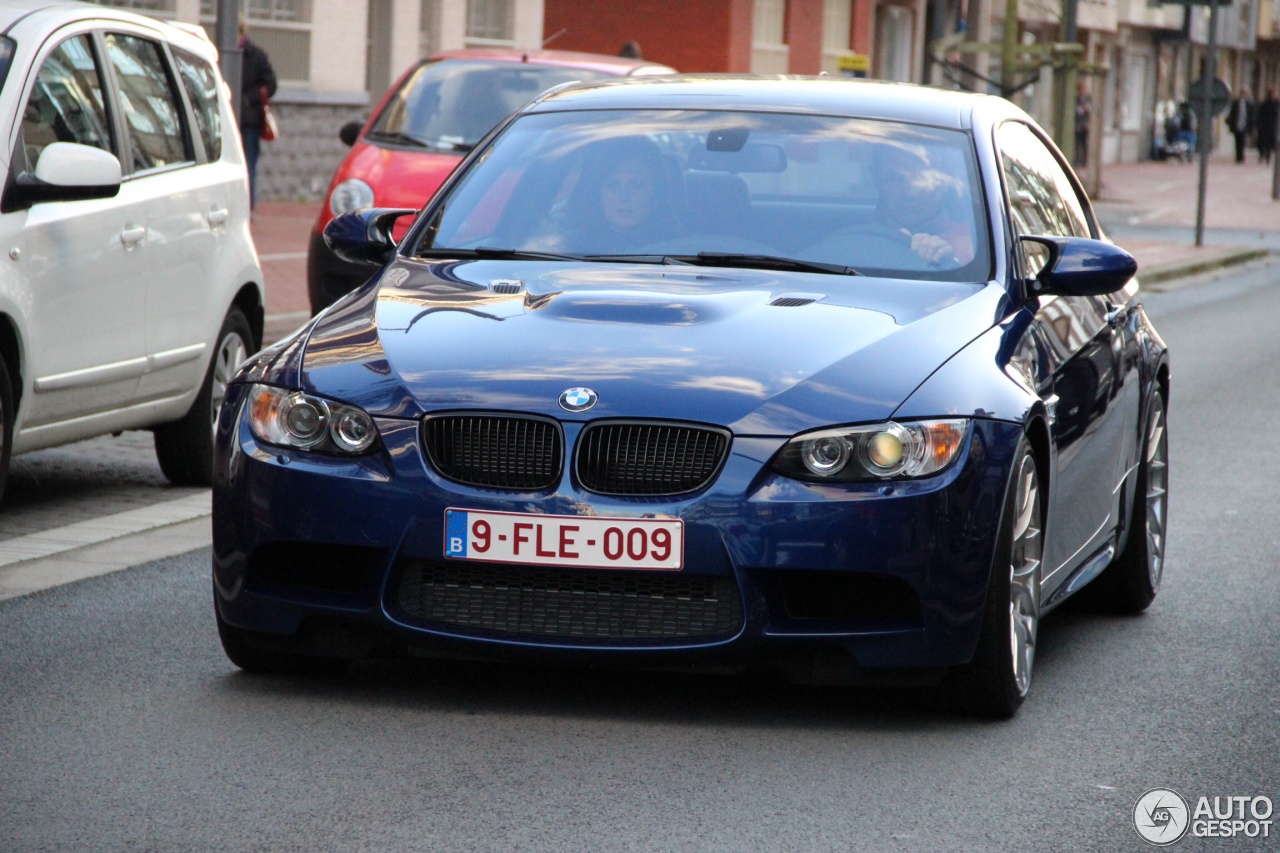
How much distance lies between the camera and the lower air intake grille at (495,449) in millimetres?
4828

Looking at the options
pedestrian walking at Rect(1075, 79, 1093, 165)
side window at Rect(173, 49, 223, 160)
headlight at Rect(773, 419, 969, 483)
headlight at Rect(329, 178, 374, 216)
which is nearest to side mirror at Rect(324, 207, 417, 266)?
headlight at Rect(773, 419, 969, 483)

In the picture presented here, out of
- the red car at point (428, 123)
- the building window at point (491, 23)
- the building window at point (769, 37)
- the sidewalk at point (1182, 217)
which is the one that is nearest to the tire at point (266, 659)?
the red car at point (428, 123)

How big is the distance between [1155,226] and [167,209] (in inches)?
1123

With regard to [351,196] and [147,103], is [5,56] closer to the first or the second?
[147,103]

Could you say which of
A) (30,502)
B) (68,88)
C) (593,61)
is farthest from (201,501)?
(593,61)

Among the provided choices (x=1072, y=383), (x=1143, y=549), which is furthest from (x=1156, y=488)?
(x=1072, y=383)

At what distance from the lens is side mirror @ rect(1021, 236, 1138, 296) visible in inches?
226

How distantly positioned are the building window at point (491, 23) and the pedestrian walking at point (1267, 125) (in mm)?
36334

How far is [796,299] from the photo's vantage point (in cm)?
542

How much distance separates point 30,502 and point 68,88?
1.57 metres

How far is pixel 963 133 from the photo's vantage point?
20.2ft

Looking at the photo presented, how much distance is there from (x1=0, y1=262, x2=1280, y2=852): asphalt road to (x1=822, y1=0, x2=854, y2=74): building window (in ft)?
129

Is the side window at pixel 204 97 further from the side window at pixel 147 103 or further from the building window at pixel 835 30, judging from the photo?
the building window at pixel 835 30

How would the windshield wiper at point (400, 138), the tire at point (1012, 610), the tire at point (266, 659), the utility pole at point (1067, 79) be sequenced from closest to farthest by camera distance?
1. the tire at point (1012, 610)
2. the tire at point (266, 659)
3. the windshield wiper at point (400, 138)
4. the utility pole at point (1067, 79)
